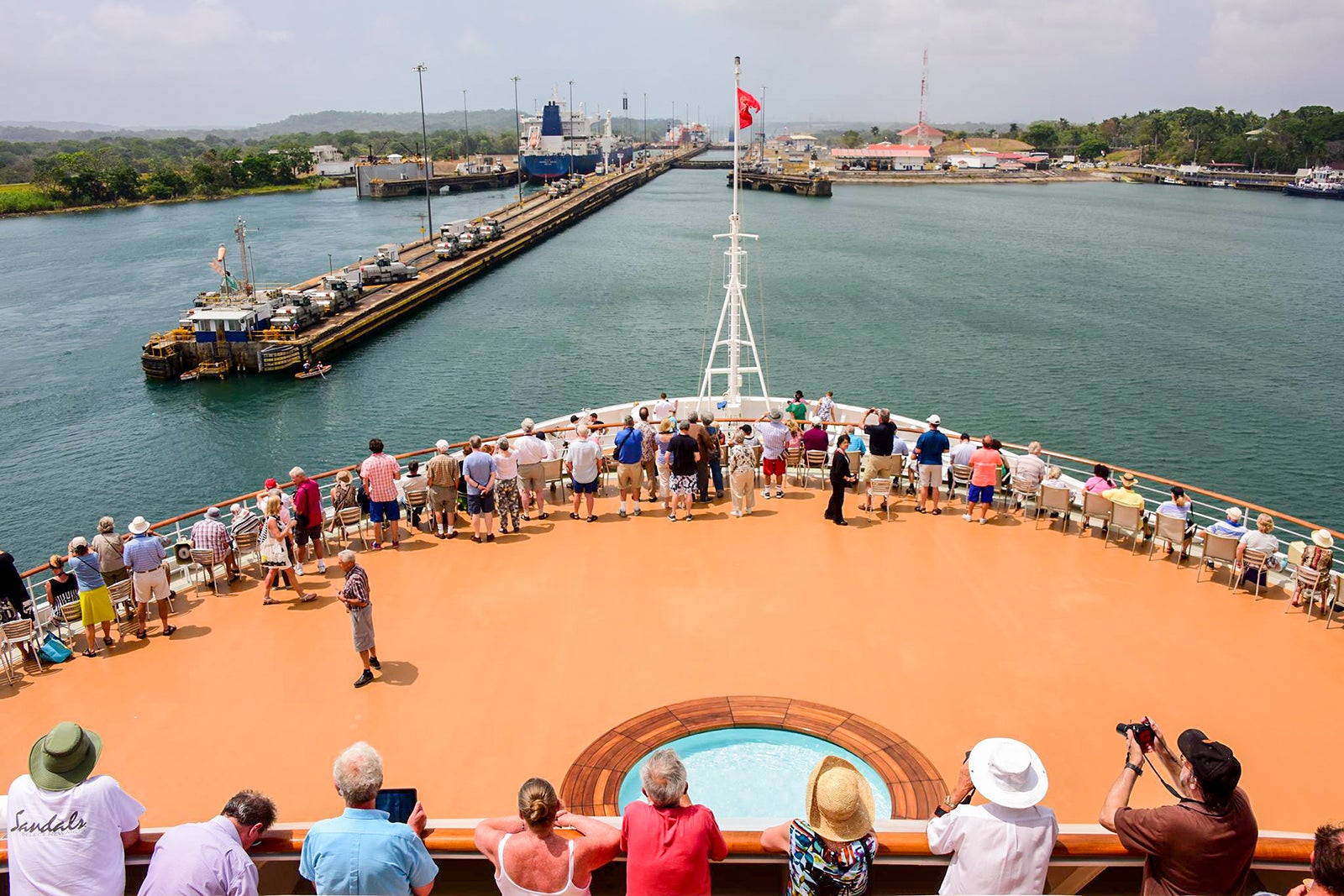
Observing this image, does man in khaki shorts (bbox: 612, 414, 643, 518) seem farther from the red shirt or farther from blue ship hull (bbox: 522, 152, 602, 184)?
blue ship hull (bbox: 522, 152, 602, 184)

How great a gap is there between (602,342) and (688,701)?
30768mm

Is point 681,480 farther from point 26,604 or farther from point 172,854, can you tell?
point 172,854

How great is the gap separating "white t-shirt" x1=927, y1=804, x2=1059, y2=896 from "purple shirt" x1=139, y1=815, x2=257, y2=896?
2441mm

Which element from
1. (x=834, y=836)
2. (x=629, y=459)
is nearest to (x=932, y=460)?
(x=629, y=459)

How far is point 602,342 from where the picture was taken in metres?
36.8

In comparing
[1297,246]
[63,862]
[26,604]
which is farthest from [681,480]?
[1297,246]

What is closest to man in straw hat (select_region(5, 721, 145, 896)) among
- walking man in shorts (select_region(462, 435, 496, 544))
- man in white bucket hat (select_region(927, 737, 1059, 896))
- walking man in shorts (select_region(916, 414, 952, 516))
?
man in white bucket hat (select_region(927, 737, 1059, 896))

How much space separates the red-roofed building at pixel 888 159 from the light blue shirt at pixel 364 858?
147 meters

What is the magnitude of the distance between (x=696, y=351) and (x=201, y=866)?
32.3 metres

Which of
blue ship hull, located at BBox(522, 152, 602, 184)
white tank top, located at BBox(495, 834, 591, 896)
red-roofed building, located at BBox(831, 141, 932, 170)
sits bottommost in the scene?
white tank top, located at BBox(495, 834, 591, 896)

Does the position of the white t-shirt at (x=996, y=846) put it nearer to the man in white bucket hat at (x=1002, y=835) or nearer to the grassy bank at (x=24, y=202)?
the man in white bucket hat at (x=1002, y=835)

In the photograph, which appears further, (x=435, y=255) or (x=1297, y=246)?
(x=1297, y=246)

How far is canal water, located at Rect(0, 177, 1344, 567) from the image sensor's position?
24797mm

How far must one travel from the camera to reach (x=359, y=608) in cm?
707
